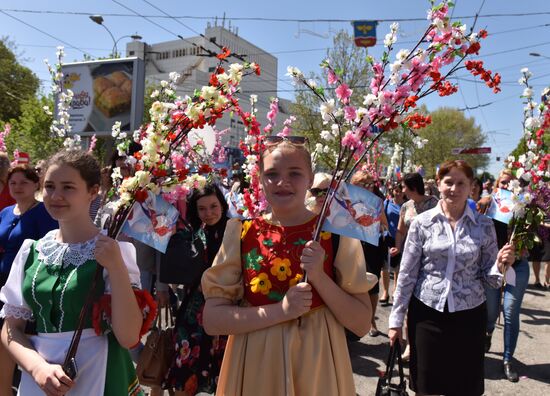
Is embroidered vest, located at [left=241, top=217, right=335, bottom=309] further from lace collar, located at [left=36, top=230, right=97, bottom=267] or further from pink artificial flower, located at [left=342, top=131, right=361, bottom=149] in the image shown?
lace collar, located at [left=36, top=230, right=97, bottom=267]

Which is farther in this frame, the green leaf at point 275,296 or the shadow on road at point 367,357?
the shadow on road at point 367,357

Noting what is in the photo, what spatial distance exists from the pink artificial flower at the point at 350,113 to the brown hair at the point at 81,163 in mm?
1169

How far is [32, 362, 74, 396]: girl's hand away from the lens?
182cm

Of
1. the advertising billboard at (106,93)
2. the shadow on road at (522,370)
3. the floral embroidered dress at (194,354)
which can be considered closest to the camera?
the floral embroidered dress at (194,354)

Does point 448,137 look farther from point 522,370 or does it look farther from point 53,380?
point 53,380

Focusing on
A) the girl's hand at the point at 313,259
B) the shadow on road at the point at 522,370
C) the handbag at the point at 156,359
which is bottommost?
the shadow on road at the point at 522,370

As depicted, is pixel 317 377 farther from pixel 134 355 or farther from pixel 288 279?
pixel 134 355

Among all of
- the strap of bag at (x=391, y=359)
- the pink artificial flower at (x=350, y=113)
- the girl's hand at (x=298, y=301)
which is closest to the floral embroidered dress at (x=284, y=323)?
the girl's hand at (x=298, y=301)

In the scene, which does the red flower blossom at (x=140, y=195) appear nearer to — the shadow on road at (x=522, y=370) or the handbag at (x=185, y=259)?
the handbag at (x=185, y=259)

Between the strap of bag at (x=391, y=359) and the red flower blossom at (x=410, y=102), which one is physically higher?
the red flower blossom at (x=410, y=102)

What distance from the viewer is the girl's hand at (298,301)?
1.75 meters

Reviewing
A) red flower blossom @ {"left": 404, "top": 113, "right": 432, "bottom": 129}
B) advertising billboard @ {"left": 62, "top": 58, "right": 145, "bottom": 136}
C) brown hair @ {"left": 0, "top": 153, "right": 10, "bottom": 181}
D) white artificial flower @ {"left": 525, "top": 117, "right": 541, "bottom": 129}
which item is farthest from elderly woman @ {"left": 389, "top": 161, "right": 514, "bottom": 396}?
advertising billboard @ {"left": 62, "top": 58, "right": 145, "bottom": 136}

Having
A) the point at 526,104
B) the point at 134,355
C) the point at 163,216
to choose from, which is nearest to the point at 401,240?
the point at 526,104

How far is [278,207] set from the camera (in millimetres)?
1943
